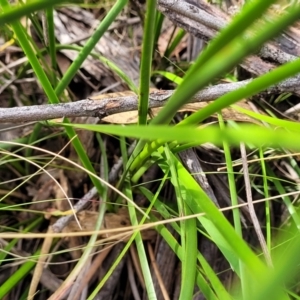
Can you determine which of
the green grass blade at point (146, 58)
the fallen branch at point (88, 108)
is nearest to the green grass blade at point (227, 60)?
the green grass blade at point (146, 58)

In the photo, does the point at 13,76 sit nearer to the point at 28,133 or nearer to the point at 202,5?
the point at 28,133

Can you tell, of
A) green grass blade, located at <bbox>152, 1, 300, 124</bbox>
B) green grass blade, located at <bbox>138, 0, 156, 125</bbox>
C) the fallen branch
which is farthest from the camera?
the fallen branch

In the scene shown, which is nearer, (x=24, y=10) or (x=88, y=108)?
(x=24, y=10)

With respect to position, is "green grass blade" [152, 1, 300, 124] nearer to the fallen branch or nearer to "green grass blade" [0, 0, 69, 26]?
"green grass blade" [0, 0, 69, 26]

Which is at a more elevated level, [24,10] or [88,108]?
[24,10]

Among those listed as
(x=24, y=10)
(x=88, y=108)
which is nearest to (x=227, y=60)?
(x=24, y=10)

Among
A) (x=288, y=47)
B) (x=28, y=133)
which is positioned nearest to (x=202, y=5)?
(x=288, y=47)

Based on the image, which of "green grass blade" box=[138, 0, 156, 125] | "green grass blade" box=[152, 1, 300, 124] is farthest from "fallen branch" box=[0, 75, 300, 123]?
"green grass blade" box=[152, 1, 300, 124]

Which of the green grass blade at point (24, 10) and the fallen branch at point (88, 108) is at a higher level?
the green grass blade at point (24, 10)

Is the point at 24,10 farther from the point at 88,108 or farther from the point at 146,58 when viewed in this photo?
the point at 88,108

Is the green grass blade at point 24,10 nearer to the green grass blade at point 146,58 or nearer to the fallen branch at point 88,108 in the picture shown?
the green grass blade at point 146,58

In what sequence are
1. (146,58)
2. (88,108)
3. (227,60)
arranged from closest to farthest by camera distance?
(227,60) < (146,58) < (88,108)
